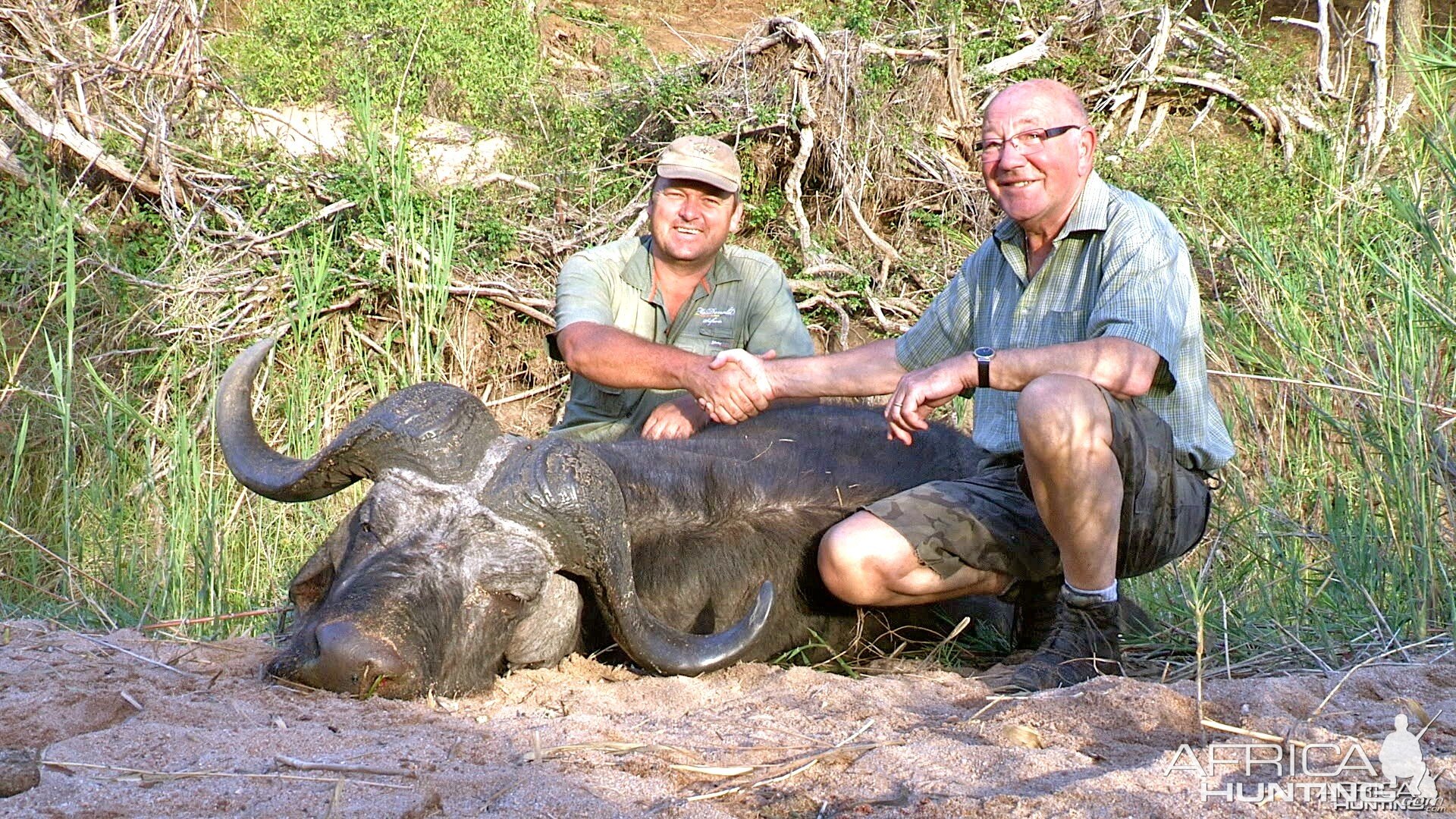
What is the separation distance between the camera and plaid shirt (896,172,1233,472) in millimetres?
4020

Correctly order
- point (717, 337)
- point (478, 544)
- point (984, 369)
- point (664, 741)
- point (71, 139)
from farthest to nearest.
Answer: point (71, 139) → point (717, 337) → point (984, 369) → point (478, 544) → point (664, 741)

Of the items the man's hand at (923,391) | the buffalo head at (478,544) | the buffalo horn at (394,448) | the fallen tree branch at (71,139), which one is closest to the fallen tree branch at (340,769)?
the buffalo head at (478,544)

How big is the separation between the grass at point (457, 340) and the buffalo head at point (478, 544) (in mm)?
763

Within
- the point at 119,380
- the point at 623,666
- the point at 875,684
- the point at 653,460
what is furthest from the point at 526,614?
the point at 119,380

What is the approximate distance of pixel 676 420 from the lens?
502cm

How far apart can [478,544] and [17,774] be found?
1523mm

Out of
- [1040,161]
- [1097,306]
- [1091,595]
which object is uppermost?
[1040,161]

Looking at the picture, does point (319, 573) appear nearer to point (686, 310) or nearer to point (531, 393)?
point (686, 310)

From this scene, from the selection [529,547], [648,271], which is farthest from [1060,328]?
[648,271]

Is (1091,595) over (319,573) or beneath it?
beneath

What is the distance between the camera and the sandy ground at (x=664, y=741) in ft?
7.50

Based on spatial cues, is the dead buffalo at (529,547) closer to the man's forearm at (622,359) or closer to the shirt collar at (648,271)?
the man's forearm at (622,359)

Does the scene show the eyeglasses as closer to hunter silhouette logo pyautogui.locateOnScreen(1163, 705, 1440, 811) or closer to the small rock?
hunter silhouette logo pyautogui.locateOnScreen(1163, 705, 1440, 811)

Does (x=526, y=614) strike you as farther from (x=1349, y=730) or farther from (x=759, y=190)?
(x=759, y=190)
